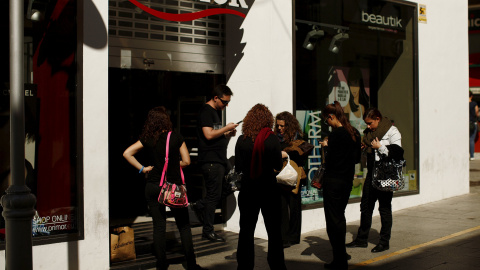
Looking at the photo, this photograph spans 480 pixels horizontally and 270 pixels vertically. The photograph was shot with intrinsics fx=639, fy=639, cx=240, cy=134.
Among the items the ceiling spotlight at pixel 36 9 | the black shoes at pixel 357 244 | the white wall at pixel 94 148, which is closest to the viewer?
the ceiling spotlight at pixel 36 9

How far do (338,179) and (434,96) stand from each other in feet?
19.4

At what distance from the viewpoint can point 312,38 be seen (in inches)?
405

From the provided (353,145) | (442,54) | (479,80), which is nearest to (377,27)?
(442,54)

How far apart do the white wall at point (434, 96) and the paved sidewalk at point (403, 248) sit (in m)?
0.78

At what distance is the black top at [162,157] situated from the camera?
22.9ft

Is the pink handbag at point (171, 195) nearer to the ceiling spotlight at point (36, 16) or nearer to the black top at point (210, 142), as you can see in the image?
the black top at point (210, 142)

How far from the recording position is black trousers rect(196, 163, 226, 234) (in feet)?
28.4

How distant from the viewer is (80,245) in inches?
285

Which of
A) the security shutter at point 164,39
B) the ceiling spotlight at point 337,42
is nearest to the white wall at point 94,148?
the security shutter at point 164,39

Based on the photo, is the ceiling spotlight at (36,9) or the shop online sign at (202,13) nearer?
the ceiling spotlight at (36,9)

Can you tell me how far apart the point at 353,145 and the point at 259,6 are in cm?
304

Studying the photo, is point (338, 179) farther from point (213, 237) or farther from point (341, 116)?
point (213, 237)

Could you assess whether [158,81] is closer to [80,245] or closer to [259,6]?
[259,6]

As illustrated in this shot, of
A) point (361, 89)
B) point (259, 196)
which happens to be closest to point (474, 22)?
point (361, 89)
